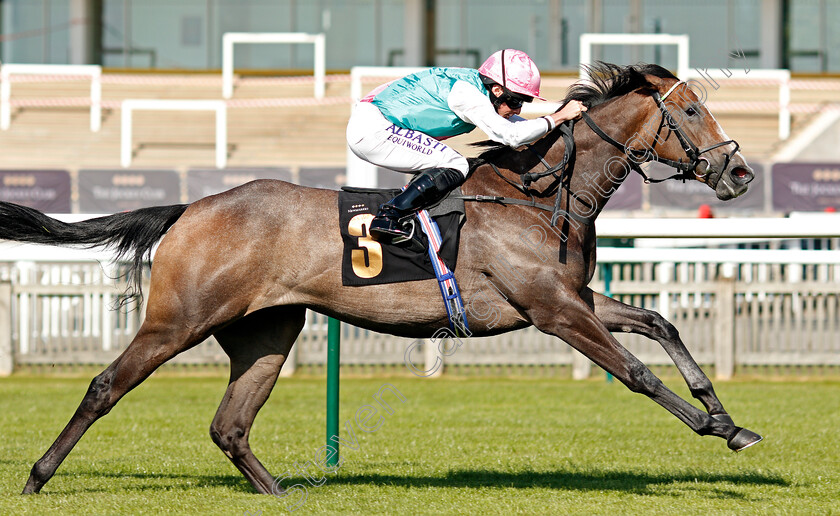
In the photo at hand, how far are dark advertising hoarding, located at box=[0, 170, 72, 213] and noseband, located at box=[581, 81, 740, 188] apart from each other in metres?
10.8

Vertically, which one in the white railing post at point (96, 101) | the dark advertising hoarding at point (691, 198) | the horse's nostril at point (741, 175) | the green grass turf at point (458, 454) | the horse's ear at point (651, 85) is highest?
the white railing post at point (96, 101)

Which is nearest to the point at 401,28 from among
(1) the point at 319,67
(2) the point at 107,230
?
(1) the point at 319,67

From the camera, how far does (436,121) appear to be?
4996 mm

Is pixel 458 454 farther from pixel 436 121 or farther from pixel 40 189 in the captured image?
pixel 40 189

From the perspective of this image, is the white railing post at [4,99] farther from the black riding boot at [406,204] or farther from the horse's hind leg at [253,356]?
the black riding boot at [406,204]

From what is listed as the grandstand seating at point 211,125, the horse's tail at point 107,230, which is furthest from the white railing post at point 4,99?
the horse's tail at point 107,230

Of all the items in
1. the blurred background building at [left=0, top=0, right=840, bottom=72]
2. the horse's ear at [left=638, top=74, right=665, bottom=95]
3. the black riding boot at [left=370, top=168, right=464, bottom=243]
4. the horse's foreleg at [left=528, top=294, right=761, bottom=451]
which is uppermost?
the blurred background building at [left=0, top=0, right=840, bottom=72]

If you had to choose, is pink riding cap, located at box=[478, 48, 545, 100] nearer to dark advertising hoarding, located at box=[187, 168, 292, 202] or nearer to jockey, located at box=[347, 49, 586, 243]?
jockey, located at box=[347, 49, 586, 243]

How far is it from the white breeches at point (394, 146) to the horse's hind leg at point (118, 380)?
1.24m

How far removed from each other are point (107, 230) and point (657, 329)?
2.82 meters

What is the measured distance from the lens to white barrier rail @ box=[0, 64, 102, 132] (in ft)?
63.4

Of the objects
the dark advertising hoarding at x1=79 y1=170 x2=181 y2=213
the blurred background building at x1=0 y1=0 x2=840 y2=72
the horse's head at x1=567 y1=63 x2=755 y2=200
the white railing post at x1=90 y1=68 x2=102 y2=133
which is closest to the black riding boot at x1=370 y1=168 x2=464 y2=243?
the horse's head at x1=567 y1=63 x2=755 y2=200

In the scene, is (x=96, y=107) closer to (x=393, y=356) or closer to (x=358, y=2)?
(x=358, y=2)

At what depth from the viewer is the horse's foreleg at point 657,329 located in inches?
190
